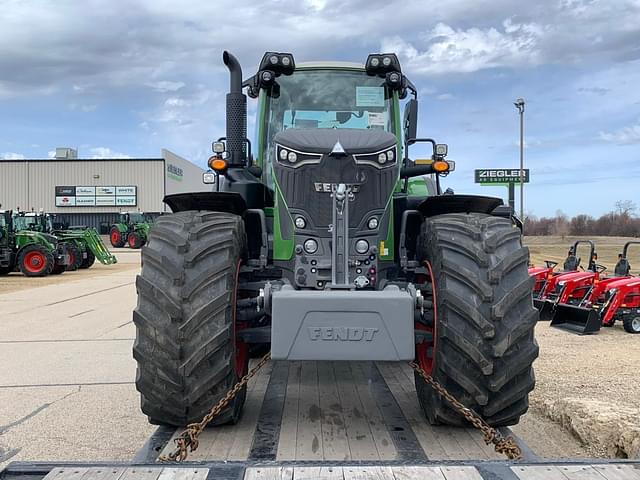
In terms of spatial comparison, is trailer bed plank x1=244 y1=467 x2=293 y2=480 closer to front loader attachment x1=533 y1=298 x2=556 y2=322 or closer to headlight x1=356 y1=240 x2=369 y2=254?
headlight x1=356 y1=240 x2=369 y2=254

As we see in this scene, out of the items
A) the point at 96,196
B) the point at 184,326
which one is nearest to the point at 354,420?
the point at 184,326

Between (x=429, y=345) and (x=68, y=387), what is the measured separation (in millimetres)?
3606

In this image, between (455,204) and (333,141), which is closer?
(333,141)

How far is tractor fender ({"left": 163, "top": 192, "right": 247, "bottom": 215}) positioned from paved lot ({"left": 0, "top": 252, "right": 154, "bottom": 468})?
5.45 ft

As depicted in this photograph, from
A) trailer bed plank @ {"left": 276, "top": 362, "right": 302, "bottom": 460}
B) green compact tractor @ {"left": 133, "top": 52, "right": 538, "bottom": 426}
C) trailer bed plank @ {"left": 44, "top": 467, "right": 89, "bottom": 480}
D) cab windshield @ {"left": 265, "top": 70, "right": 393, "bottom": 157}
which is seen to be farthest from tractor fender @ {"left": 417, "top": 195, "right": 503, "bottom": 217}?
trailer bed plank @ {"left": 44, "top": 467, "right": 89, "bottom": 480}

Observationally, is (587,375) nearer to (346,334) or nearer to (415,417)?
(415,417)

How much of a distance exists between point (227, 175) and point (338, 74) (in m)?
1.29

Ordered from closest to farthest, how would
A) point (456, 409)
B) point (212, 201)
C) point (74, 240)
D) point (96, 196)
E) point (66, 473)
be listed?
point (66, 473), point (456, 409), point (212, 201), point (74, 240), point (96, 196)

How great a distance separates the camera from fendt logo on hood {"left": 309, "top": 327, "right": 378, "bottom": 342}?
3.66m

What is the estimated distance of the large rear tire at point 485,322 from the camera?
372 centimetres

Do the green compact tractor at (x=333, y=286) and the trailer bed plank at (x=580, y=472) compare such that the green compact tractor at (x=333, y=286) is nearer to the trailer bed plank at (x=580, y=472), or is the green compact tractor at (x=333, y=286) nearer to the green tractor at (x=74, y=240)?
the trailer bed plank at (x=580, y=472)

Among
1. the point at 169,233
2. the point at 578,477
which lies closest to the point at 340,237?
the point at 169,233

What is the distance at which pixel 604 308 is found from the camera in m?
9.59

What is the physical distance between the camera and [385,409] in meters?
4.85
